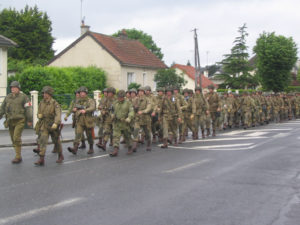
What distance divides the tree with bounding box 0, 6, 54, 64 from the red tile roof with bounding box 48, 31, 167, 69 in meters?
10.3

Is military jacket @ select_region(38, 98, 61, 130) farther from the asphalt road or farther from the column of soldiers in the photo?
the asphalt road

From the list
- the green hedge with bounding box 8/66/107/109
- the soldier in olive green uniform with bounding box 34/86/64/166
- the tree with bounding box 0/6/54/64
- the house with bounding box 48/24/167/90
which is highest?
the tree with bounding box 0/6/54/64

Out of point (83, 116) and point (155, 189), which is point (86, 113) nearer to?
point (83, 116)

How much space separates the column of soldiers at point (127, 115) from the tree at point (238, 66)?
132 feet

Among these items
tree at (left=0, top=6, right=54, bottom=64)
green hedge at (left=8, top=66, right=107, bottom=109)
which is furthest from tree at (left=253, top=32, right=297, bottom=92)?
tree at (left=0, top=6, right=54, bottom=64)

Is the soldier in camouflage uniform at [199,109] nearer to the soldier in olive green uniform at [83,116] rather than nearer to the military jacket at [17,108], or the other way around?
the soldier in olive green uniform at [83,116]

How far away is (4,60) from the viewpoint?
2800 cm

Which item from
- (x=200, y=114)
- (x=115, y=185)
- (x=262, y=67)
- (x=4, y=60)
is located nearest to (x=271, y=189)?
(x=115, y=185)

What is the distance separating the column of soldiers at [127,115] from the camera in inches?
394

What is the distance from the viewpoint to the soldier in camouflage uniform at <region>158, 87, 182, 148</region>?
1327cm

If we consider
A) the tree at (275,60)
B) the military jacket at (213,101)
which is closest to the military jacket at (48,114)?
the military jacket at (213,101)

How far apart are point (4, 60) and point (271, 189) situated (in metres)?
24.6

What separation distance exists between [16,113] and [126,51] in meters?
31.0

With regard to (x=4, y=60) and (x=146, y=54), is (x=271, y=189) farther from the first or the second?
(x=146, y=54)
